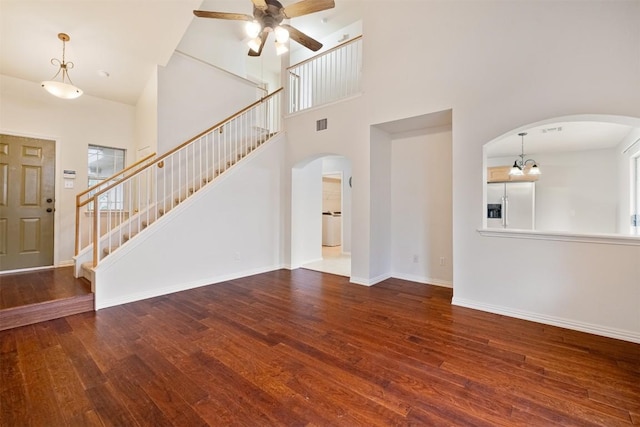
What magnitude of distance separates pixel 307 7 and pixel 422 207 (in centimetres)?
319

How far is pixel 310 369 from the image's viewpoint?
80.8 inches

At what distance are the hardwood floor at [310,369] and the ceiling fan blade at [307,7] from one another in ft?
10.8

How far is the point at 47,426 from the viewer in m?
1.51

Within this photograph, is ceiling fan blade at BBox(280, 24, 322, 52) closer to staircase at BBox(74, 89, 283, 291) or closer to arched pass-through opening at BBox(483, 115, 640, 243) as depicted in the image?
staircase at BBox(74, 89, 283, 291)

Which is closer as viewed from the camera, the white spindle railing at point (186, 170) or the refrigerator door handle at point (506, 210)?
the white spindle railing at point (186, 170)

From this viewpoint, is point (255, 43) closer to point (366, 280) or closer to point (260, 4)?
point (260, 4)

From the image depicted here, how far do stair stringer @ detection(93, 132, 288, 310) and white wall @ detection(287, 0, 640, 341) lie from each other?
1931 mm

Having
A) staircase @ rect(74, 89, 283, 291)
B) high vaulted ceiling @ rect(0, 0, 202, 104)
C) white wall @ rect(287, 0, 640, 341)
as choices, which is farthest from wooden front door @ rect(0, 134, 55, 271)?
white wall @ rect(287, 0, 640, 341)

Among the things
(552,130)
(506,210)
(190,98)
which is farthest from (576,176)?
(190,98)

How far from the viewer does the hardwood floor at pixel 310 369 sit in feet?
5.28

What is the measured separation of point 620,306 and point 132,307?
516 cm

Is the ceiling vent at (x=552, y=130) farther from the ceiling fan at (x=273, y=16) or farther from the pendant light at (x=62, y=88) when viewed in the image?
the pendant light at (x=62, y=88)

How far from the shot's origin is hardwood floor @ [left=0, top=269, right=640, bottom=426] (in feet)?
5.28

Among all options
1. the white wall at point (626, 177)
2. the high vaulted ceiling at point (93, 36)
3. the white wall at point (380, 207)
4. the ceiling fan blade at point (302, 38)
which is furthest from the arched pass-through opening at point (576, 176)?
the high vaulted ceiling at point (93, 36)
